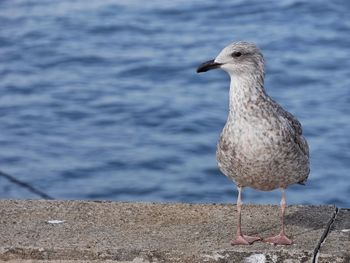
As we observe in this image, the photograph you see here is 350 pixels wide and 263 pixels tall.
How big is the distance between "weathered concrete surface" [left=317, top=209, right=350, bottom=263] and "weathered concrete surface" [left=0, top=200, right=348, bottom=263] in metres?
0.04

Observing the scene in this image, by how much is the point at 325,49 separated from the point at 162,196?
14.1 ft

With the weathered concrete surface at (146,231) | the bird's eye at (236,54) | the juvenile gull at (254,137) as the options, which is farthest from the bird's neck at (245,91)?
the weathered concrete surface at (146,231)

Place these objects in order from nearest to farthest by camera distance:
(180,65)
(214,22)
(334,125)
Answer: (334,125) → (180,65) → (214,22)

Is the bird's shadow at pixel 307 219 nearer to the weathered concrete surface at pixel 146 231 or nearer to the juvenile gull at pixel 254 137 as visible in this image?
the weathered concrete surface at pixel 146 231

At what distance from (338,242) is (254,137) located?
0.70m

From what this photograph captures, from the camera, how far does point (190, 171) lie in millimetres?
11875

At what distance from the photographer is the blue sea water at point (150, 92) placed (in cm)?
1165

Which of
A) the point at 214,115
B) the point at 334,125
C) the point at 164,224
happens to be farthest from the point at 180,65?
the point at 164,224

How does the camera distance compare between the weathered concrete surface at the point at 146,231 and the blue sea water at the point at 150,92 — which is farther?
the blue sea water at the point at 150,92

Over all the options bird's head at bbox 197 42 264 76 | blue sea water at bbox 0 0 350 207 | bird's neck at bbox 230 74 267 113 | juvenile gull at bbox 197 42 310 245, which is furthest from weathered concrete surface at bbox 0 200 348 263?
blue sea water at bbox 0 0 350 207

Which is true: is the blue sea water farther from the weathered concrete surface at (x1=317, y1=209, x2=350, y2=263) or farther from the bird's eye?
the bird's eye

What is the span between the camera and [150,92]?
13664 millimetres

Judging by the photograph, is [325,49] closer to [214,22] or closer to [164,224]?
[214,22]

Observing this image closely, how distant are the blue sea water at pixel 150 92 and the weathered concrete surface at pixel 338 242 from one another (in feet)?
15.2
